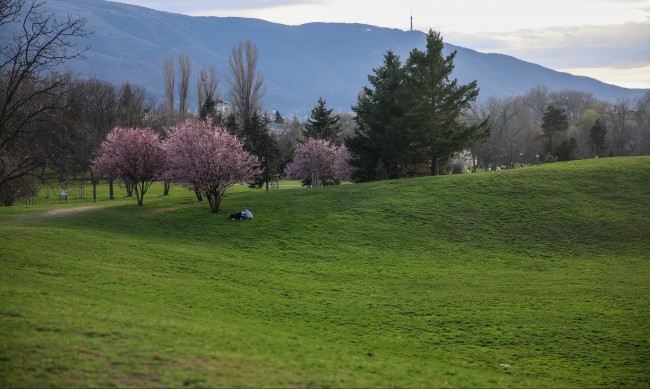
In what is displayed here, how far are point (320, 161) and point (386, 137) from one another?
51.6 feet

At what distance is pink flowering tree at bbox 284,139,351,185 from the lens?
73.2 metres

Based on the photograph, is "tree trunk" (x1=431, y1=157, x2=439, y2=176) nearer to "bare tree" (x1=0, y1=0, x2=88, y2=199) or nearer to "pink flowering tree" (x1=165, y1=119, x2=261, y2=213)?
"pink flowering tree" (x1=165, y1=119, x2=261, y2=213)

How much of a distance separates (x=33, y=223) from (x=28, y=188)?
100 feet

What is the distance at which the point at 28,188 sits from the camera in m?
64.1

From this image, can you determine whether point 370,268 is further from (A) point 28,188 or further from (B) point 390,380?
(A) point 28,188

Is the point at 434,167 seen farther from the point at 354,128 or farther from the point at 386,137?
the point at 354,128

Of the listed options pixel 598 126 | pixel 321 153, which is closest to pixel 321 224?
pixel 321 153

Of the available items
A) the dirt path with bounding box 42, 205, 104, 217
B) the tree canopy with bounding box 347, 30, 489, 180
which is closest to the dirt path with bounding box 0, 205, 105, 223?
the dirt path with bounding box 42, 205, 104, 217

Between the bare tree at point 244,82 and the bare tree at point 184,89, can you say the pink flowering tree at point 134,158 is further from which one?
the bare tree at point 184,89

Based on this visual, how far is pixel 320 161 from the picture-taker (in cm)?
7406

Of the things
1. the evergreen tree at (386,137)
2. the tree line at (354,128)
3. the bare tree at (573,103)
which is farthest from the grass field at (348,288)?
the bare tree at (573,103)

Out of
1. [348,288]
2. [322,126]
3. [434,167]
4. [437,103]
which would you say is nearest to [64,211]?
[348,288]

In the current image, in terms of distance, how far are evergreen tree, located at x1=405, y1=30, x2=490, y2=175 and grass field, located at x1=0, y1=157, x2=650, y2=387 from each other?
31.1 ft

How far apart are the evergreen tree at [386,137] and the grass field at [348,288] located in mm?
10346
